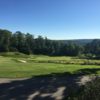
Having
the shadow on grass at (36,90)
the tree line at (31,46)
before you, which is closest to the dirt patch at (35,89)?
the shadow on grass at (36,90)

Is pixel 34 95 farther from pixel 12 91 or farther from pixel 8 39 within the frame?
pixel 8 39

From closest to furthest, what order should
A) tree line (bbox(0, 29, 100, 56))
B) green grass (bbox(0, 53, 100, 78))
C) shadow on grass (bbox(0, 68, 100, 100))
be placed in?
shadow on grass (bbox(0, 68, 100, 100)) < green grass (bbox(0, 53, 100, 78)) < tree line (bbox(0, 29, 100, 56))

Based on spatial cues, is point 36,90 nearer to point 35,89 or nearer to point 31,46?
point 35,89

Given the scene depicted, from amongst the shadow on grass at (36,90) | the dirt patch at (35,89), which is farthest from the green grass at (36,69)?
the shadow on grass at (36,90)

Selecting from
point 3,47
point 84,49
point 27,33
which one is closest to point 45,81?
point 3,47

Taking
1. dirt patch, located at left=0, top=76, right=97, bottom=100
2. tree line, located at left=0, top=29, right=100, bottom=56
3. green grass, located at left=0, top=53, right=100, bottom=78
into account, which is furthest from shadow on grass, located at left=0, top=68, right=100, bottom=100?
tree line, located at left=0, top=29, right=100, bottom=56

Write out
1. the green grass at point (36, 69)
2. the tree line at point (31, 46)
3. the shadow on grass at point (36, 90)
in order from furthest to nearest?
the tree line at point (31, 46)
the green grass at point (36, 69)
the shadow on grass at point (36, 90)

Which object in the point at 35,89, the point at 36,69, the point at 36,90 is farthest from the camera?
the point at 36,69

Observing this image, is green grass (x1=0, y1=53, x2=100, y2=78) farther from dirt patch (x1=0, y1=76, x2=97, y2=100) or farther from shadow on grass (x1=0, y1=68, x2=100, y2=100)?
shadow on grass (x1=0, y1=68, x2=100, y2=100)

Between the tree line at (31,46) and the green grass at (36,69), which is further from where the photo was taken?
the tree line at (31,46)

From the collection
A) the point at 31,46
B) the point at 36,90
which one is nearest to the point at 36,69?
the point at 36,90

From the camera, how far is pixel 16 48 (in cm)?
12012

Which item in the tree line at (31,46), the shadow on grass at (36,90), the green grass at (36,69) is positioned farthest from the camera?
the tree line at (31,46)

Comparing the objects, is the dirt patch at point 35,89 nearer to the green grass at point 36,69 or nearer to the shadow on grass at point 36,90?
the shadow on grass at point 36,90
